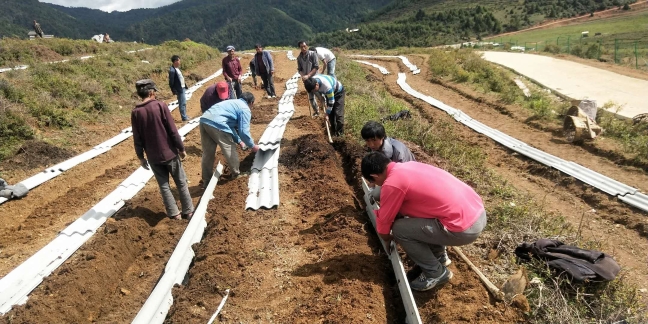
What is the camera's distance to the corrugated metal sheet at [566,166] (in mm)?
5215

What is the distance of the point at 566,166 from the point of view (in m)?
6.32

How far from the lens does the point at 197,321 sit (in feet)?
10.3

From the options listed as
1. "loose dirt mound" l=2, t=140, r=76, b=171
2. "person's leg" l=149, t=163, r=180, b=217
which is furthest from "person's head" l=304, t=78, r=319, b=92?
"loose dirt mound" l=2, t=140, r=76, b=171

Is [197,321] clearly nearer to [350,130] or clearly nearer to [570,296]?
[570,296]

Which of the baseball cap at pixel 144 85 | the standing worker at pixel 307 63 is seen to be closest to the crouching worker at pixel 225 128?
the baseball cap at pixel 144 85

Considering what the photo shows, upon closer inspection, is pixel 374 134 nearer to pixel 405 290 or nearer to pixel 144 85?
pixel 405 290

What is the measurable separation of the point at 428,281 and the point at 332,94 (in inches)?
165

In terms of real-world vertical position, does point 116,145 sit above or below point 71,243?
above

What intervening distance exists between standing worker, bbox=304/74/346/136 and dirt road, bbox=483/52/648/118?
736cm

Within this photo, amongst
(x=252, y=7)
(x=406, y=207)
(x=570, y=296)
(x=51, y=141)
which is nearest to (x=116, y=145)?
(x=51, y=141)

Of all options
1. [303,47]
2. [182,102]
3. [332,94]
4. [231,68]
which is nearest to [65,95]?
[182,102]

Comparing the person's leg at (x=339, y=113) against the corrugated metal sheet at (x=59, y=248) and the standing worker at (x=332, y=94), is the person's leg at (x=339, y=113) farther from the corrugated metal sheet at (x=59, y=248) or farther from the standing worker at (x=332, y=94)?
the corrugated metal sheet at (x=59, y=248)

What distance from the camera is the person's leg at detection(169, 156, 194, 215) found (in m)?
4.63

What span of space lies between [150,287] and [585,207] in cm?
588
